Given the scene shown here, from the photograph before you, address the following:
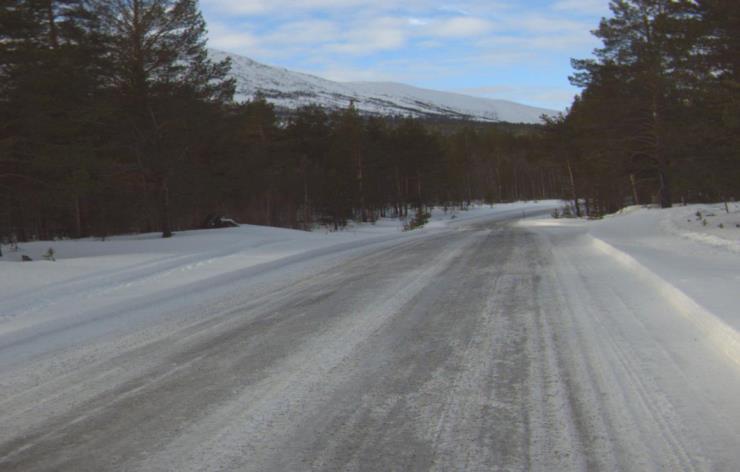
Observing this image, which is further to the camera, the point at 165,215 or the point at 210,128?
the point at 210,128

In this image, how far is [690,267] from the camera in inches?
351

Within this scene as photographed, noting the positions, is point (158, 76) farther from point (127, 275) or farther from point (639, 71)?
point (639, 71)

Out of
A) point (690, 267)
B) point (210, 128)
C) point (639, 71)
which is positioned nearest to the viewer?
point (690, 267)

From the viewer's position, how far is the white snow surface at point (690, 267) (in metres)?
5.41

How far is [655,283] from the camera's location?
783 cm

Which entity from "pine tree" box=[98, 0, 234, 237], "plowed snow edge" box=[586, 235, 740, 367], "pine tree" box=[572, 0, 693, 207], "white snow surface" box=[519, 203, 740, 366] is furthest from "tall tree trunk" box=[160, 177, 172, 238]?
"pine tree" box=[572, 0, 693, 207]

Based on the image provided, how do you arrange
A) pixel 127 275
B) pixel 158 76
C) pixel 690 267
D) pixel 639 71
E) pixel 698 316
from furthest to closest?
1. pixel 639 71
2. pixel 158 76
3. pixel 127 275
4. pixel 690 267
5. pixel 698 316

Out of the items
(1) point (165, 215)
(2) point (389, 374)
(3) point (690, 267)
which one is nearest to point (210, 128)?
(1) point (165, 215)

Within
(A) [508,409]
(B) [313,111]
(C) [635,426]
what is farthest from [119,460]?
(B) [313,111]

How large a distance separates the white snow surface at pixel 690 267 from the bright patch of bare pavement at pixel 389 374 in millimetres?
47

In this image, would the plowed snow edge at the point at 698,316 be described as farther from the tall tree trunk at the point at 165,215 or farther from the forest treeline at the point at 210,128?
the tall tree trunk at the point at 165,215

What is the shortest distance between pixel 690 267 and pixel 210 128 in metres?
19.8

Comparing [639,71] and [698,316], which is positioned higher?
[639,71]

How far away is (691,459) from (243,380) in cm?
325
